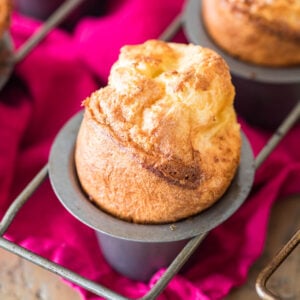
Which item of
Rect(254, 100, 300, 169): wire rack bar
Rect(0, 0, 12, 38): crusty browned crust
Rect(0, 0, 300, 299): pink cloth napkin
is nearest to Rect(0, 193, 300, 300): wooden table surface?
Rect(0, 0, 300, 299): pink cloth napkin

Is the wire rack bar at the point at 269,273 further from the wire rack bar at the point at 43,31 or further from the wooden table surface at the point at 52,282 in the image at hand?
the wire rack bar at the point at 43,31

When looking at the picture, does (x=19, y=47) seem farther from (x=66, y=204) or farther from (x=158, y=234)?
(x=158, y=234)

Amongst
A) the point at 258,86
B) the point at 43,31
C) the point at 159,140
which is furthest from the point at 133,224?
the point at 43,31

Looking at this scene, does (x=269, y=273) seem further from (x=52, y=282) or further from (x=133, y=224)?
(x=52, y=282)

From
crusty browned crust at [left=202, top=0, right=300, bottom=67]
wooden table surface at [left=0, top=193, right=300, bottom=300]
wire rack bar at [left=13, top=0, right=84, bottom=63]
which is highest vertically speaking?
crusty browned crust at [left=202, top=0, right=300, bottom=67]

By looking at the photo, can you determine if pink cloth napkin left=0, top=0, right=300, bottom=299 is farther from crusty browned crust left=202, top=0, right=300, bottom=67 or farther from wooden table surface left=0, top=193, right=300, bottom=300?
crusty browned crust left=202, top=0, right=300, bottom=67
